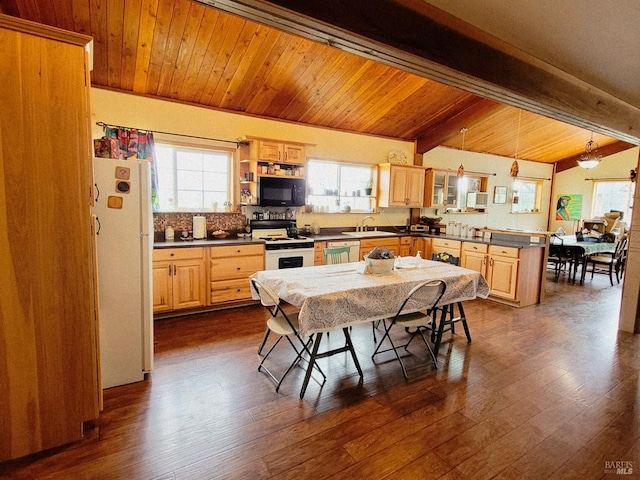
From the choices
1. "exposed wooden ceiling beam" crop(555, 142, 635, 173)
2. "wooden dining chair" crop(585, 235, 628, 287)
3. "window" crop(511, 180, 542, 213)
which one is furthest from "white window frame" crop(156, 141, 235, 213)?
"exposed wooden ceiling beam" crop(555, 142, 635, 173)

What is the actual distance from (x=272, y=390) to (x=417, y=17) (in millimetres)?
2683

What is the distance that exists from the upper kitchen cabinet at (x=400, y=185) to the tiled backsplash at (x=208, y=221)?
103 inches

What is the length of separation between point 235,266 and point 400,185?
3.41 meters

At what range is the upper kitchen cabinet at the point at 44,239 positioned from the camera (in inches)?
66.3

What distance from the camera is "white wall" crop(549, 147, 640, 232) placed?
820 cm

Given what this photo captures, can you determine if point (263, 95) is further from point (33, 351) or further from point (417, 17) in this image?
point (33, 351)

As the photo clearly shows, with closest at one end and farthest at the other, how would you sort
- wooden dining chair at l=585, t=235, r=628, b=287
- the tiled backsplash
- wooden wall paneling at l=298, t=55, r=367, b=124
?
1. wooden wall paneling at l=298, t=55, r=367, b=124
2. the tiled backsplash
3. wooden dining chair at l=585, t=235, r=628, b=287

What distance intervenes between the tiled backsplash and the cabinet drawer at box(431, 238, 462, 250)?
3.24m

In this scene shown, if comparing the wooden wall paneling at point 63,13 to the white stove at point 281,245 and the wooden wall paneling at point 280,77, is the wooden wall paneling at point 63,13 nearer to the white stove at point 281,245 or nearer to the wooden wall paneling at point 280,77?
the wooden wall paneling at point 280,77

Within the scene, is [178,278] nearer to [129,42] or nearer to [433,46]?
[129,42]

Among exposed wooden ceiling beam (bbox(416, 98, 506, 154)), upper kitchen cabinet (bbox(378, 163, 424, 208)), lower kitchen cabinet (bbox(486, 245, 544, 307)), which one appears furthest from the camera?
upper kitchen cabinet (bbox(378, 163, 424, 208))

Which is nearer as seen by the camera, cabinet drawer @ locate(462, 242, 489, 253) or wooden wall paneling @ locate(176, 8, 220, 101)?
wooden wall paneling @ locate(176, 8, 220, 101)

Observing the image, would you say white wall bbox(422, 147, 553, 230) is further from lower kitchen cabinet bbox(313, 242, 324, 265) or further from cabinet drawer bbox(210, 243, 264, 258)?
cabinet drawer bbox(210, 243, 264, 258)

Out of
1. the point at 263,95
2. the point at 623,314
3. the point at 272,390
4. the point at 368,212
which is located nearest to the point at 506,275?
the point at 623,314
